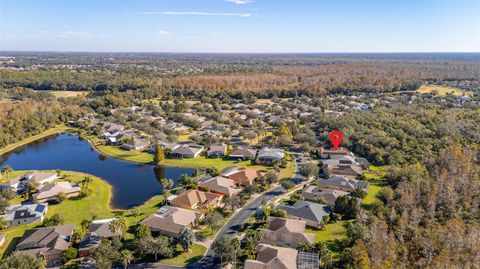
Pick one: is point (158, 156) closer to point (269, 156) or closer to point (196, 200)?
point (196, 200)

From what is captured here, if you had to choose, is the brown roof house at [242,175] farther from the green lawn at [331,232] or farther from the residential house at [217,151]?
the green lawn at [331,232]

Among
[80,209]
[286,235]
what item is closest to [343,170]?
[286,235]

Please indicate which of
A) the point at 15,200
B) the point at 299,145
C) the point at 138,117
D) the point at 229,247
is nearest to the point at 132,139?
the point at 138,117

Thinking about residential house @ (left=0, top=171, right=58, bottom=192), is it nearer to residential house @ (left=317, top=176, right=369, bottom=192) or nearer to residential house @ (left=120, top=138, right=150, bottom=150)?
residential house @ (left=120, top=138, right=150, bottom=150)

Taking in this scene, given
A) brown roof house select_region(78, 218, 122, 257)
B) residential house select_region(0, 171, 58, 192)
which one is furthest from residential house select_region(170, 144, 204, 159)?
brown roof house select_region(78, 218, 122, 257)

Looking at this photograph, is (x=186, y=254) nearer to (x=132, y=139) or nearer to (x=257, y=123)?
(x=132, y=139)

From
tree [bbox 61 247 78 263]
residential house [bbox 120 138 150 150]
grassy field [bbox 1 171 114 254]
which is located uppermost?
residential house [bbox 120 138 150 150]
